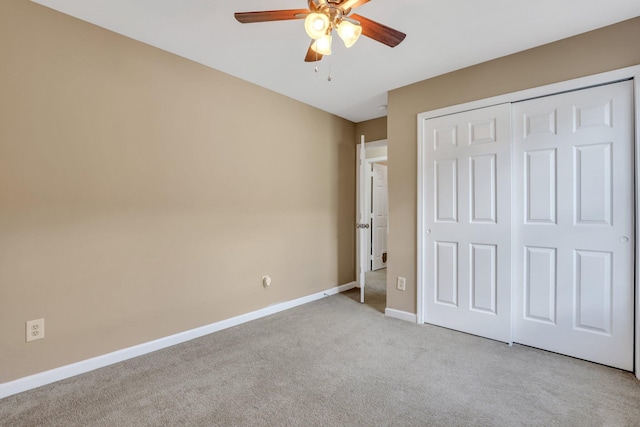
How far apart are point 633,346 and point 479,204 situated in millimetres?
1396

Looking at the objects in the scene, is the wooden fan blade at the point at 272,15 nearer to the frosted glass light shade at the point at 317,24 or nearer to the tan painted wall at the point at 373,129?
the frosted glass light shade at the point at 317,24

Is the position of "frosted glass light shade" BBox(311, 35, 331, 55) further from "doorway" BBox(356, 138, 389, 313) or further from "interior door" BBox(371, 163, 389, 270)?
"interior door" BBox(371, 163, 389, 270)

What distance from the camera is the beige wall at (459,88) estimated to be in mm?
2137

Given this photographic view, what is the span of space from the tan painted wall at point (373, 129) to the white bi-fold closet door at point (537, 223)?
1.20 m

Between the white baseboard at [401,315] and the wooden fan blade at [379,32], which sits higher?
the wooden fan blade at [379,32]

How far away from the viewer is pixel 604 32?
2143mm

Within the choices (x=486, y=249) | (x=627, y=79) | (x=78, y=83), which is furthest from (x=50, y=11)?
(x=627, y=79)

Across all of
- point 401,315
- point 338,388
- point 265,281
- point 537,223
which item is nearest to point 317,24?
point 338,388

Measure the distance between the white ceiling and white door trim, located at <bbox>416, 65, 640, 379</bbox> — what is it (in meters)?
0.35

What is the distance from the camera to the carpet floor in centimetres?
162

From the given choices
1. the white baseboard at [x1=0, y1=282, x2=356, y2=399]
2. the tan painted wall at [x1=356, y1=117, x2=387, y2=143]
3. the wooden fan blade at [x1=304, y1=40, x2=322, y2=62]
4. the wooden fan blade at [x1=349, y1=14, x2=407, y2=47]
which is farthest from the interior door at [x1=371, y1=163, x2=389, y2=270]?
the wooden fan blade at [x1=349, y1=14, x2=407, y2=47]

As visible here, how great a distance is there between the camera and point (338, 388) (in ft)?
6.21

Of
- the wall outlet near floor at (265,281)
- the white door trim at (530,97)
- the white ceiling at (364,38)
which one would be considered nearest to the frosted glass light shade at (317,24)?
the white ceiling at (364,38)

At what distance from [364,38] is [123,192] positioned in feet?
7.21
